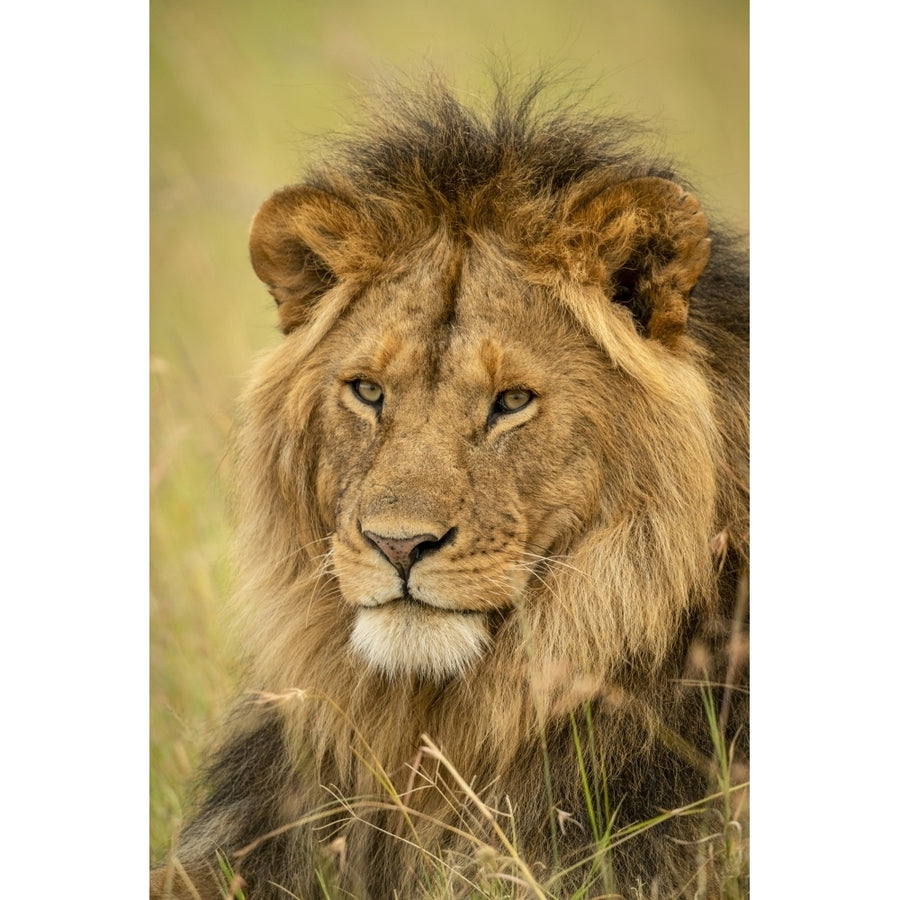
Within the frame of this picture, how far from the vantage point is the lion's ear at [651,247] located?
8.63ft

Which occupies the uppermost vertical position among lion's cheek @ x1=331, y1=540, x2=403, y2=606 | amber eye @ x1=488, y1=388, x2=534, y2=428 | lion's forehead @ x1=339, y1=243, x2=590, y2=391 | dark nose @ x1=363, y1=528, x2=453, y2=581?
lion's forehead @ x1=339, y1=243, x2=590, y2=391

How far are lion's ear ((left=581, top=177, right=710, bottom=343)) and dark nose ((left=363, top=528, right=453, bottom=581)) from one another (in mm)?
650

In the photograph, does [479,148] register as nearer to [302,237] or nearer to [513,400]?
[302,237]

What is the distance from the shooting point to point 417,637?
8.34 feet

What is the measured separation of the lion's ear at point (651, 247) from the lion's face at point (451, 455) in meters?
0.15

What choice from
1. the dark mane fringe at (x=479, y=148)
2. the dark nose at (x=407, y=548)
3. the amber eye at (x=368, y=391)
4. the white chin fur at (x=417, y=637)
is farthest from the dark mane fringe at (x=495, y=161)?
the white chin fur at (x=417, y=637)

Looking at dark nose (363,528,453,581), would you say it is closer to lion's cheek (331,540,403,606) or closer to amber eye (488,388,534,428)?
lion's cheek (331,540,403,606)

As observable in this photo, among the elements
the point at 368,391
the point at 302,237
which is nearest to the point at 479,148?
the point at 302,237

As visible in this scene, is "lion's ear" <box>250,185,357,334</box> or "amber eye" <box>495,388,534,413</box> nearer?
"amber eye" <box>495,388,534,413</box>

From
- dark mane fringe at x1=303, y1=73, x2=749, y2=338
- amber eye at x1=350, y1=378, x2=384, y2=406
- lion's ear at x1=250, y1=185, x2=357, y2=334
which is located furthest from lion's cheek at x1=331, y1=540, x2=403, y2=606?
dark mane fringe at x1=303, y1=73, x2=749, y2=338

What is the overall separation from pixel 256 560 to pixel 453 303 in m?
0.77

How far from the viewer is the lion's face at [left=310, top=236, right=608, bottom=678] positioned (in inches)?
99.6

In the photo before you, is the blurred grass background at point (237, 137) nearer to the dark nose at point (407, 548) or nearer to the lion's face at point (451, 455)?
the lion's face at point (451, 455)

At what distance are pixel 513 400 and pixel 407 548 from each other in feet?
1.31
